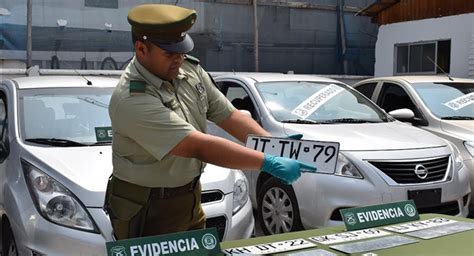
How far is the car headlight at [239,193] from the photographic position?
3.65 m

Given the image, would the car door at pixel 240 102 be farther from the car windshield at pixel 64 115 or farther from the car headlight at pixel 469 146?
the car headlight at pixel 469 146

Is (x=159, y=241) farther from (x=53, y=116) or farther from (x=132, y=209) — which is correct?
(x=53, y=116)

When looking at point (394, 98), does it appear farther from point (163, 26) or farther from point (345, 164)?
point (163, 26)

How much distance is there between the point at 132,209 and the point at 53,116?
2152 millimetres

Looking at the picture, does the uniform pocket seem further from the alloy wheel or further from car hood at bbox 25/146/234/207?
the alloy wheel

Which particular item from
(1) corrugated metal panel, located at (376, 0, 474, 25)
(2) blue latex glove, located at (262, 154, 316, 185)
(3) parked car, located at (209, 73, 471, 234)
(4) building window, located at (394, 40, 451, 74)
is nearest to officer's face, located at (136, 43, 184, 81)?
(2) blue latex glove, located at (262, 154, 316, 185)

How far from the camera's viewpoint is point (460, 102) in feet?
20.8

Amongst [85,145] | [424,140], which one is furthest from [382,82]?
[85,145]

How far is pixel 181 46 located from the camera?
2.21m

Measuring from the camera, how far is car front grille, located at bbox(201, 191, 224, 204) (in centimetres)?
344

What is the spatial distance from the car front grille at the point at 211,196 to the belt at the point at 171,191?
1.03 metres

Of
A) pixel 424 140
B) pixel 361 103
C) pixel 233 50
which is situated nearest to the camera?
pixel 424 140

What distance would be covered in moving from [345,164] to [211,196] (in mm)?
1398

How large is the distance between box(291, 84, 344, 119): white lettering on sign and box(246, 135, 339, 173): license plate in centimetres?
299
